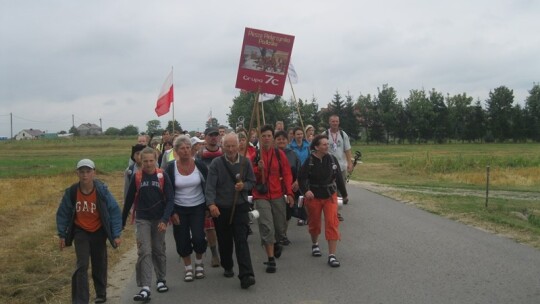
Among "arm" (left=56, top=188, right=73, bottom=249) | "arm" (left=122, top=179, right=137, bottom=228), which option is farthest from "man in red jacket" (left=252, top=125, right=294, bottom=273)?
"arm" (left=56, top=188, right=73, bottom=249)

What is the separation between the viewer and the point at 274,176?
701 centimetres

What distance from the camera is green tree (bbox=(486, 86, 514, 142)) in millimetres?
81062

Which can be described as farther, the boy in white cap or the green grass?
the green grass

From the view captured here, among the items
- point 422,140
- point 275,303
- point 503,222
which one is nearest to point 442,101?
point 422,140

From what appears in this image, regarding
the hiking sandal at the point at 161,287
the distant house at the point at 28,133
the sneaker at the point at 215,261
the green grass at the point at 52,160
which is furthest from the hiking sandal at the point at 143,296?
the distant house at the point at 28,133

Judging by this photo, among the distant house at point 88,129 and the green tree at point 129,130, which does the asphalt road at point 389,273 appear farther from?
the distant house at point 88,129

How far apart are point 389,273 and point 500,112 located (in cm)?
8321

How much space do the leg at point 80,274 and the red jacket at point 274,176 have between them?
7.55ft

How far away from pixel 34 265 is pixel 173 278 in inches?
86.2

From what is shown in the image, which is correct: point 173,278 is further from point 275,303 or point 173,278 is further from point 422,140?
point 422,140

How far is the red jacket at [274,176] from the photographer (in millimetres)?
6941

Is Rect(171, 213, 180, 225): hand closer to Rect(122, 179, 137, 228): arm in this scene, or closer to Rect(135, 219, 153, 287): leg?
Rect(135, 219, 153, 287): leg

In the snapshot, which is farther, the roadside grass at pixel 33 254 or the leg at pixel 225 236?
the leg at pixel 225 236

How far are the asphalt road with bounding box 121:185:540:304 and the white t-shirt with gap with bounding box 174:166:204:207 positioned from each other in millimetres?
992
